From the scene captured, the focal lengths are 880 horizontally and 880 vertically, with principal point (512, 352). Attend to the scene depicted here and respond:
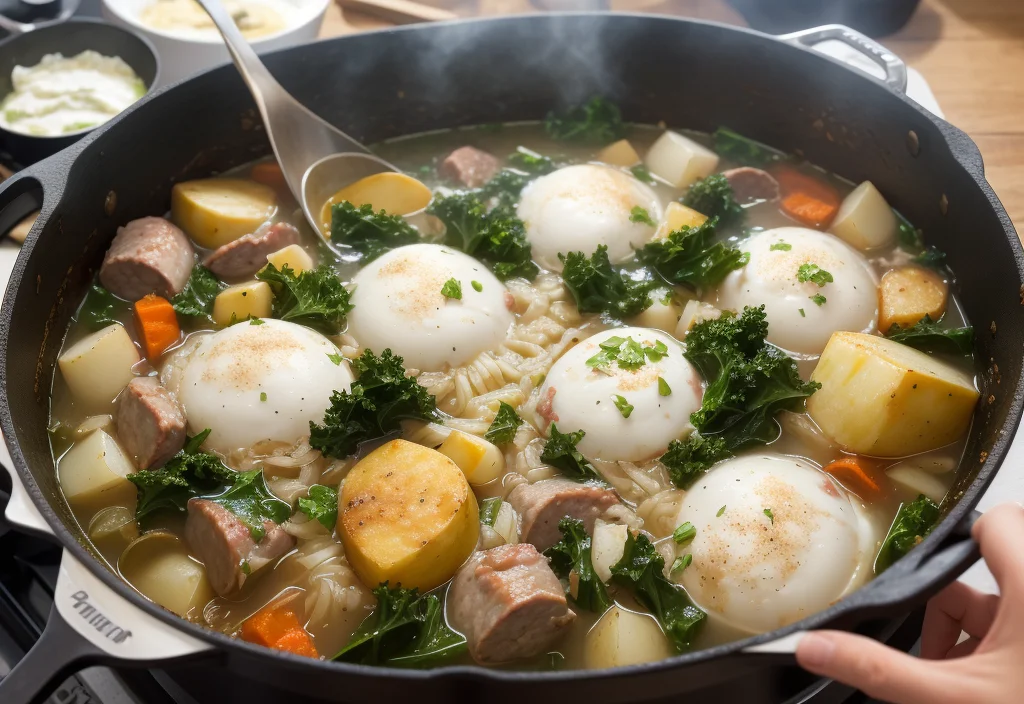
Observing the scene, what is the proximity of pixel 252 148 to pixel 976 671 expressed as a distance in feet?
11.9

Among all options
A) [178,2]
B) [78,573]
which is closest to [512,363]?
[78,573]

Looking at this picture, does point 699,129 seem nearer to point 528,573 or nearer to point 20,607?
point 528,573

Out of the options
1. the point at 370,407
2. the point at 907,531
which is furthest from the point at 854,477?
the point at 370,407

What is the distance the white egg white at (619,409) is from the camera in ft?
9.74

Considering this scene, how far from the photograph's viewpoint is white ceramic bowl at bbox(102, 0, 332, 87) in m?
4.40

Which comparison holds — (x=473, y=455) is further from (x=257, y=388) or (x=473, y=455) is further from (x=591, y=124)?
(x=591, y=124)

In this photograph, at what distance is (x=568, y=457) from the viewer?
115 inches

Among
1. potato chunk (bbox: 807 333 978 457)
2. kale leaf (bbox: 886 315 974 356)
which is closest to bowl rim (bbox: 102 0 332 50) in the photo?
potato chunk (bbox: 807 333 978 457)

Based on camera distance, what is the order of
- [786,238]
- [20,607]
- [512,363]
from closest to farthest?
1. [20,607]
2. [512,363]
3. [786,238]

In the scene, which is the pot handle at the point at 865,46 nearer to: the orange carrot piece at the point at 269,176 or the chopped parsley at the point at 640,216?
the chopped parsley at the point at 640,216

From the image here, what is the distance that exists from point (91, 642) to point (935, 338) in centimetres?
299

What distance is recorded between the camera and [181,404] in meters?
3.10

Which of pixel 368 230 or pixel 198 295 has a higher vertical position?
pixel 368 230

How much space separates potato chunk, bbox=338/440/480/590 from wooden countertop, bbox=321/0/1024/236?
303cm
